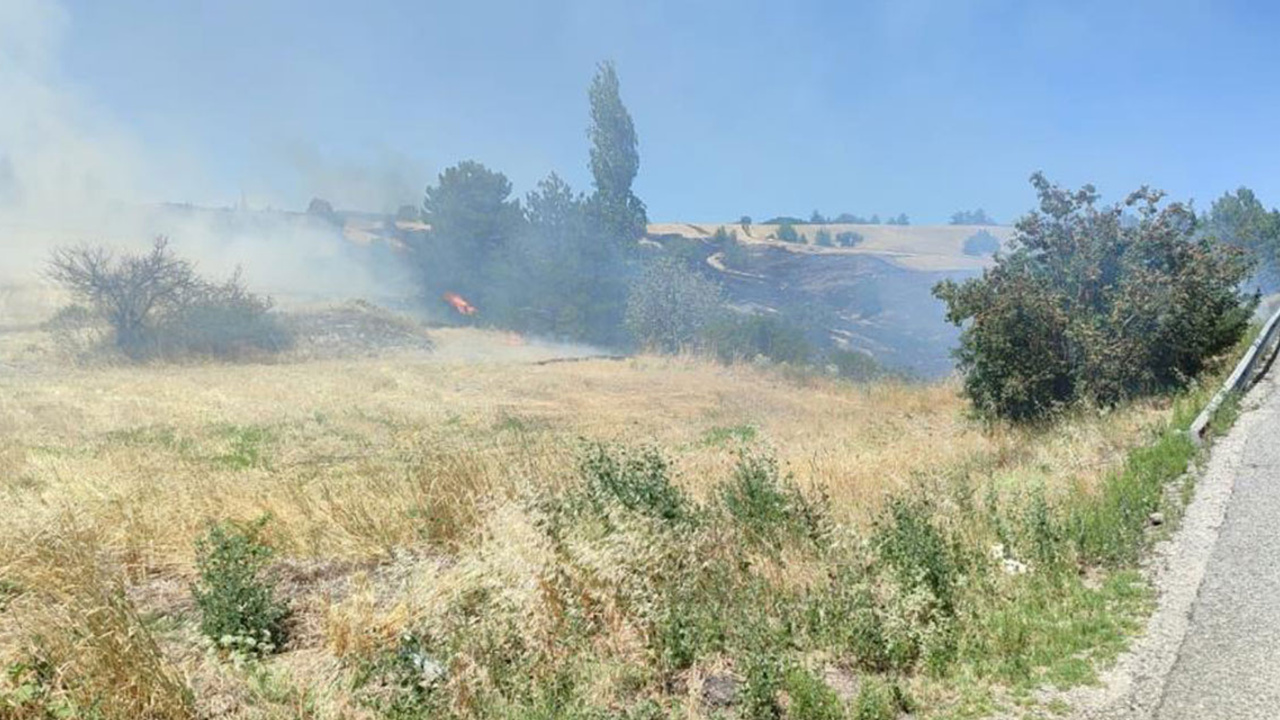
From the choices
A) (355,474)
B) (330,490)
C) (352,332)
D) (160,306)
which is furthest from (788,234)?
(330,490)

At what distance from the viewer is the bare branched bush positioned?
34.7 meters

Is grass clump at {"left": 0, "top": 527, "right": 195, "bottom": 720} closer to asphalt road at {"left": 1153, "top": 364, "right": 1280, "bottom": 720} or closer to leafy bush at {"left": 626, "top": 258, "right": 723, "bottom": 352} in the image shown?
asphalt road at {"left": 1153, "top": 364, "right": 1280, "bottom": 720}

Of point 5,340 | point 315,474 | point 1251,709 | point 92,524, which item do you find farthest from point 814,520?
point 5,340

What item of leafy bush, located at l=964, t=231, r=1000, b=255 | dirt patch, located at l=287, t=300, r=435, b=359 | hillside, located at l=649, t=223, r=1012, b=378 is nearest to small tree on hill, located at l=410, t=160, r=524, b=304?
dirt patch, located at l=287, t=300, r=435, b=359

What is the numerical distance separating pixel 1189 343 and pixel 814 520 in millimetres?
11479

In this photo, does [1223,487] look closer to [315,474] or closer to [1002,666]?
[1002,666]

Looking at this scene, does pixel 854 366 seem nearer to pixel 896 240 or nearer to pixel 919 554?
pixel 919 554

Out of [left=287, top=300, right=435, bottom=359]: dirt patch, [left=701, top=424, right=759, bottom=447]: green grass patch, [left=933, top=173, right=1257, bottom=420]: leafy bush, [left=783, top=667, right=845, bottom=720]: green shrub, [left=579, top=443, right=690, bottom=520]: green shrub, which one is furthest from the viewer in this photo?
[left=287, top=300, right=435, bottom=359]: dirt patch

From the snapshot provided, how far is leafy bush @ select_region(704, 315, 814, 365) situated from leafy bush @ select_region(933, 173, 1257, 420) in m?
25.4

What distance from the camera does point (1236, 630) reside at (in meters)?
3.87

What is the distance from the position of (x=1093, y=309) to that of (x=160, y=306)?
40.0 m

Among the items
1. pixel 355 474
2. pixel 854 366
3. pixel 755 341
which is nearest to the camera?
pixel 355 474

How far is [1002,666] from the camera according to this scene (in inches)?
145

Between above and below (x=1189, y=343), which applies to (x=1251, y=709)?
below
